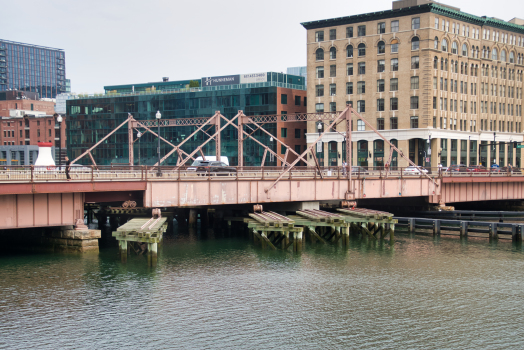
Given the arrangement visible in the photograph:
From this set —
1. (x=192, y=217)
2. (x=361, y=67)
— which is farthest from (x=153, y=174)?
(x=361, y=67)

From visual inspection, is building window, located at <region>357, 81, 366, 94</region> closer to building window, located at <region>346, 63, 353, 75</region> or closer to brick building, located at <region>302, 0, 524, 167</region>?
brick building, located at <region>302, 0, 524, 167</region>

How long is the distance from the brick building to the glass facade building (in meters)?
10.1

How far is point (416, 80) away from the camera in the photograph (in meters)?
99.2

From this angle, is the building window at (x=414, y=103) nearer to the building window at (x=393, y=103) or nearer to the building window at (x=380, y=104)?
the building window at (x=393, y=103)

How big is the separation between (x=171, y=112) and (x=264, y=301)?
9671 centimetres

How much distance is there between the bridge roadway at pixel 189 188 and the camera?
37.9 metres

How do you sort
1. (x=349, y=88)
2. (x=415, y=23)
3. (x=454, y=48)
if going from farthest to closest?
(x=349, y=88) → (x=454, y=48) → (x=415, y=23)

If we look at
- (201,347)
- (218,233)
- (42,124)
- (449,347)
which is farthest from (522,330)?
(42,124)

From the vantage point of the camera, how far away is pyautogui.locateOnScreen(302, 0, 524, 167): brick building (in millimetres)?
98812

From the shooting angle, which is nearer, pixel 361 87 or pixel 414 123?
pixel 414 123

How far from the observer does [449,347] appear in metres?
23.1

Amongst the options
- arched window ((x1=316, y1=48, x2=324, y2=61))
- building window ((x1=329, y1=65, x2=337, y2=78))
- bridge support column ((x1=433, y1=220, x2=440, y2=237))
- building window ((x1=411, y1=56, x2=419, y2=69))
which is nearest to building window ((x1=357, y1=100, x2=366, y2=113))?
building window ((x1=329, y1=65, x2=337, y2=78))

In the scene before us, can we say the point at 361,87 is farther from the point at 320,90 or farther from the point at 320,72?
the point at 320,72

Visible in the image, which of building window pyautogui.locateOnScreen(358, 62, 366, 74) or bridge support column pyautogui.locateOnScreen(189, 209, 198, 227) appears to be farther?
building window pyautogui.locateOnScreen(358, 62, 366, 74)
